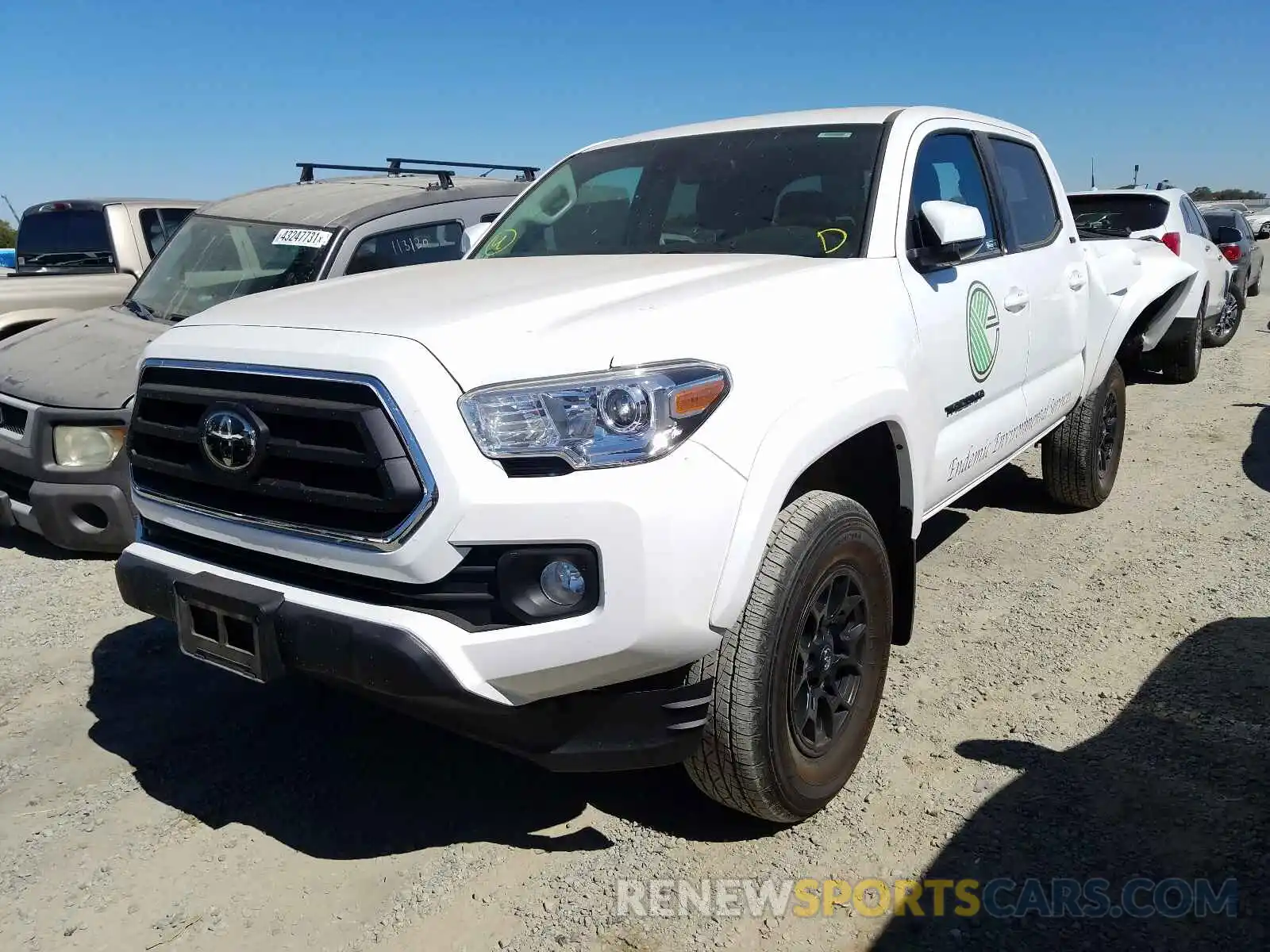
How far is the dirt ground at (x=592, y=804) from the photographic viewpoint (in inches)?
93.7

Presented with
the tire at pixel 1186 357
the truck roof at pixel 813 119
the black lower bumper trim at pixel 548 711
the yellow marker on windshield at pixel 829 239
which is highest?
the truck roof at pixel 813 119

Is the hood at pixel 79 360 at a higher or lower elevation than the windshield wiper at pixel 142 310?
lower

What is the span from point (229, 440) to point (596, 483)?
0.93m

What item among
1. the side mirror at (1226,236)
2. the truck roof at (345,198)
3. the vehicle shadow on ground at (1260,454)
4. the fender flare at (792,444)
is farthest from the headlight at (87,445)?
the side mirror at (1226,236)

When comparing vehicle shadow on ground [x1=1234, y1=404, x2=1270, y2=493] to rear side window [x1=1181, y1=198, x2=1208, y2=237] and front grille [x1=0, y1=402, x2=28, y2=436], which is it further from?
front grille [x1=0, y1=402, x2=28, y2=436]

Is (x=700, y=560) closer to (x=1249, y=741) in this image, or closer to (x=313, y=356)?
(x=313, y=356)

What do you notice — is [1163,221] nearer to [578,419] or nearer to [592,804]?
[592,804]

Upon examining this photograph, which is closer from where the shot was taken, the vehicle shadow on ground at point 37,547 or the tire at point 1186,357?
the vehicle shadow on ground at point 37,547

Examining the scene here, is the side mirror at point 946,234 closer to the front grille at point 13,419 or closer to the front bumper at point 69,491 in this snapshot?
the front bumper at point 69,491

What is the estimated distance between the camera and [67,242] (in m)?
7.95

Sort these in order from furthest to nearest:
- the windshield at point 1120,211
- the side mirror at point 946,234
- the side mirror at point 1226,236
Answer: the side mirror at point 1226,236 → the windshield at point 1120,211 → the side mirror at point 946,234

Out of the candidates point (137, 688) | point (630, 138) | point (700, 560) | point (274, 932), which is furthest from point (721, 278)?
point (137, 688)

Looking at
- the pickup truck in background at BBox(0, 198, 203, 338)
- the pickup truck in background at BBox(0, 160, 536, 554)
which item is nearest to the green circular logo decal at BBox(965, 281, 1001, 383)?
the pickup truck in background at BBox(0, 160, 536, 554)

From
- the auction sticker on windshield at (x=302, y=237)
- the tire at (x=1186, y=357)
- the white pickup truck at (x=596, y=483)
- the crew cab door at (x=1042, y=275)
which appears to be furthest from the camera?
the tire at (x=1186, y=357)
